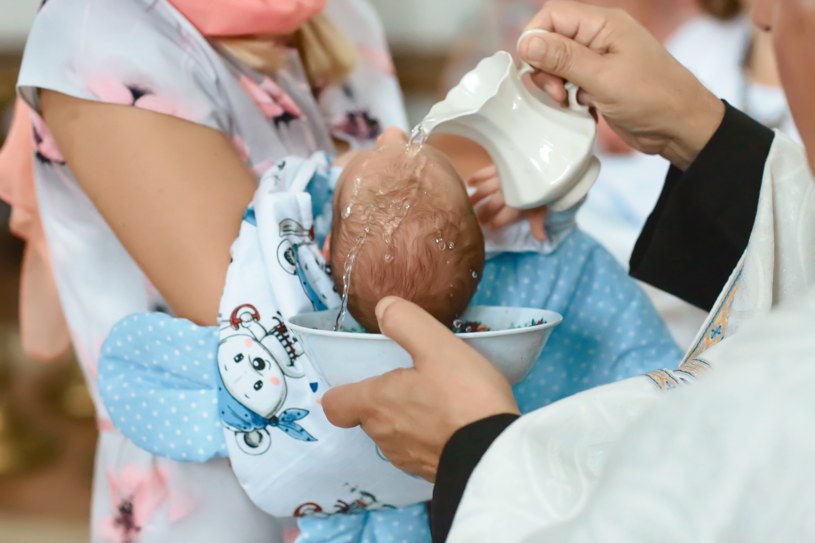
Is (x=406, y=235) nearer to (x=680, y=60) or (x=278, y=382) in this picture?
(x=278, y=382)

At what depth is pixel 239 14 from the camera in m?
1.16

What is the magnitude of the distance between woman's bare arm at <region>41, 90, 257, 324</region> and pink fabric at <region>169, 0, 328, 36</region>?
0.15 m

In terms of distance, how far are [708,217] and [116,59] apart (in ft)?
2.43

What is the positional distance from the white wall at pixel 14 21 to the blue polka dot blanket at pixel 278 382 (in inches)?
79.4

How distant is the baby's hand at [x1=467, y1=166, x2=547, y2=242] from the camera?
46.1 inches

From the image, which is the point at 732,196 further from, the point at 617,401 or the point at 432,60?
the point at 432,60

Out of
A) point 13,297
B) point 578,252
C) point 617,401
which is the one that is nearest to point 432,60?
point 13,297

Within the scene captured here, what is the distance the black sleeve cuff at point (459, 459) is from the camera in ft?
2.49

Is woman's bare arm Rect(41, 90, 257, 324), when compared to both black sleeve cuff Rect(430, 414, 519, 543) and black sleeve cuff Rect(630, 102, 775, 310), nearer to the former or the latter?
black sleeve cuff Rect(430, 414, 519, 543)

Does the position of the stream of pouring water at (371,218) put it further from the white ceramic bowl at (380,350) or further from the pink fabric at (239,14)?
the pink fabric at (239,14)

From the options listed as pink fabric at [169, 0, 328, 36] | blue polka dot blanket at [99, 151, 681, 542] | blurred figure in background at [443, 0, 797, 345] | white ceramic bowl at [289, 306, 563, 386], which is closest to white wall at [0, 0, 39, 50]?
blurred figure in background at [443, 0, 797, 345]

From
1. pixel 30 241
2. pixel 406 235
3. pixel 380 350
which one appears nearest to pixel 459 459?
pixel 380 350

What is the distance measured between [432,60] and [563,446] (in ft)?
8.06

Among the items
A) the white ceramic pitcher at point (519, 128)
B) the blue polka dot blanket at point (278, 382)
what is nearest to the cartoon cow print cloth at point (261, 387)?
the blue polka dot blanket at point (278, 382)
